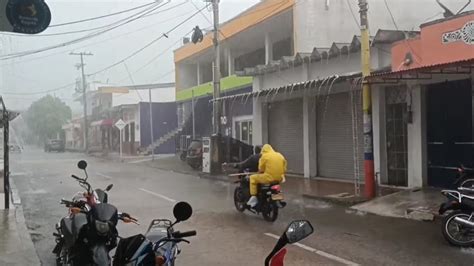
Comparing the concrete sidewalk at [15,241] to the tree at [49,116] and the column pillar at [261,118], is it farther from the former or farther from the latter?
the tree at [49,116]

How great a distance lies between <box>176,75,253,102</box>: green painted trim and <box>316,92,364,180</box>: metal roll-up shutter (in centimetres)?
803

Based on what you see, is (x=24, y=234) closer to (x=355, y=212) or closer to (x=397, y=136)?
(x=355, y=212)

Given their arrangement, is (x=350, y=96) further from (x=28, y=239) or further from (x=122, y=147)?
(x=122, y=147)

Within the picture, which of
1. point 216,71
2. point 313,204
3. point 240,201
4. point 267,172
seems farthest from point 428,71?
point 216,71

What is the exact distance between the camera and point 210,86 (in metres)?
33.0

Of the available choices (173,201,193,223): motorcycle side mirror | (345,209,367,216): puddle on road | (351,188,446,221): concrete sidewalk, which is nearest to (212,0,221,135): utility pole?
(351,188,446,221): concrete sidewalk

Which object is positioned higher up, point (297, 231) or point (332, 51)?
point (332, 51)

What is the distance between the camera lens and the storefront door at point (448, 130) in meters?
13.0

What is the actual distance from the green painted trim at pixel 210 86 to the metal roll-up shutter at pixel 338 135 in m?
8.03

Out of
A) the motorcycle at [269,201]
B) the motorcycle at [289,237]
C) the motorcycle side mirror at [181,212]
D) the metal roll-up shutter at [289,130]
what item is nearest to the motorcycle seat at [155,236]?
the motorcycle side mirror at [181,212]

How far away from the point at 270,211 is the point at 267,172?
2.58ft

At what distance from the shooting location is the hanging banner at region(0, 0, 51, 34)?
5918 mm

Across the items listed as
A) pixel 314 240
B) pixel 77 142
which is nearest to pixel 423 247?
pixel 314 240

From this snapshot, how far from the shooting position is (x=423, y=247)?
8430mm
